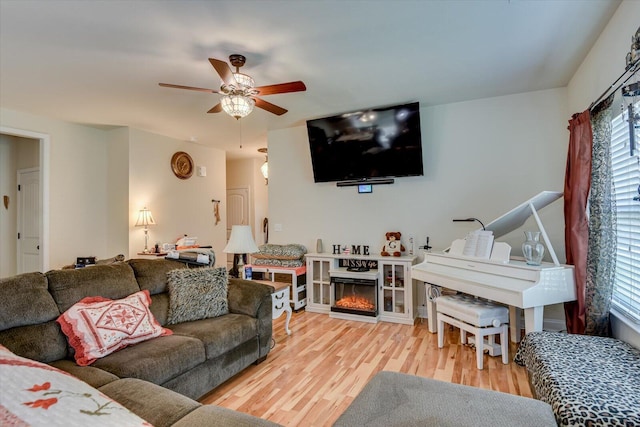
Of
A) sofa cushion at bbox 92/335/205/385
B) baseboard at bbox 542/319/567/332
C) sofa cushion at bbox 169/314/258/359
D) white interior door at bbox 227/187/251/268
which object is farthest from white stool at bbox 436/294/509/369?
white interior door at bbox 227/187/251/268

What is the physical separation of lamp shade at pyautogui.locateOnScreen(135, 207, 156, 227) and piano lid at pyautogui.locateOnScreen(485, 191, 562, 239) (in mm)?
4561

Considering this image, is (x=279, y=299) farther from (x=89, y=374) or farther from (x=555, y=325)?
(x=555, y=325)

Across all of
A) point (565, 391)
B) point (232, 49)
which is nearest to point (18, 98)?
point (232, 49)

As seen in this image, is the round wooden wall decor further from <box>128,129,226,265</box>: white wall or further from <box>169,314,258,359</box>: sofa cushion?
<box>169,314,258,359</box>: sofa cushion

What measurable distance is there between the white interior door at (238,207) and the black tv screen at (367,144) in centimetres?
332

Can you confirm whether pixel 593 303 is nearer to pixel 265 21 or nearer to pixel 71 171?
pixel 265 21

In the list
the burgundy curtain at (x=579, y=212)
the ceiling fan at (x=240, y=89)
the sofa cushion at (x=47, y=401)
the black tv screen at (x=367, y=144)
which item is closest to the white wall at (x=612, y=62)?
the burgundy curtain at (x=579, y=212)

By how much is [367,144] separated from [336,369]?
265 centimetres

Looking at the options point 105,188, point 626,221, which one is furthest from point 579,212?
point 105,188

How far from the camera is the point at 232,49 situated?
8.54 feet

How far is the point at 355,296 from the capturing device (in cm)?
415

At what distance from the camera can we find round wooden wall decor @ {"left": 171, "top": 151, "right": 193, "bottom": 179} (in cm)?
537

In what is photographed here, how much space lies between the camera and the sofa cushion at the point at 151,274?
2590mm

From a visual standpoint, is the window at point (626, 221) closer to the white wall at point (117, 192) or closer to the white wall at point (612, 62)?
the white wall at point (612, 62)
